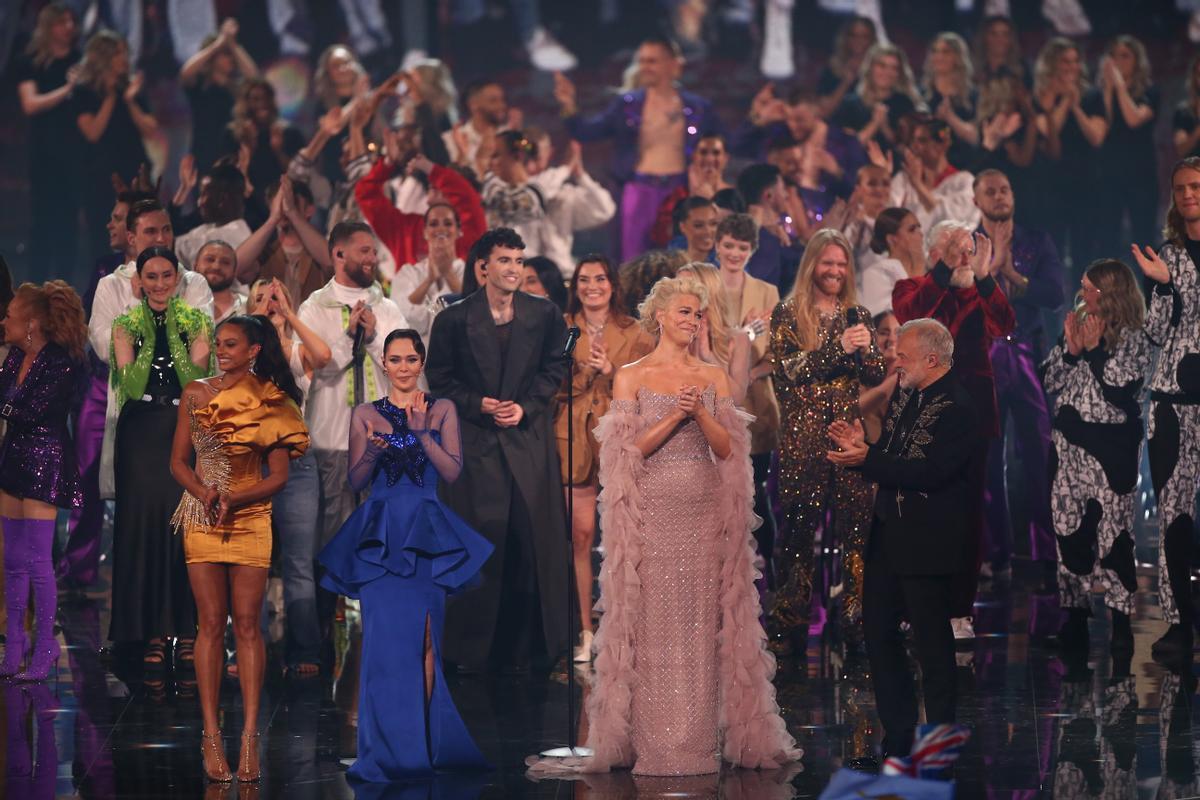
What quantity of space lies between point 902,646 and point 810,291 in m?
2.51

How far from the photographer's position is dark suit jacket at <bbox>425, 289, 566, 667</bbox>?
773cm

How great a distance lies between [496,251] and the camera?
7.71 m

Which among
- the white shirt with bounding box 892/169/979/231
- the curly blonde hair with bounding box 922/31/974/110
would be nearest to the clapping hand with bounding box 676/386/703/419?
the white shirt with bounding box 892/169/979/231

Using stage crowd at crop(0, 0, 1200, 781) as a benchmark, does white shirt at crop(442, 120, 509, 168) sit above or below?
above

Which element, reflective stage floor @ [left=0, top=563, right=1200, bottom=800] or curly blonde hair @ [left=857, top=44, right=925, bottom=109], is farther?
curly blonde hair @ [left=857, top=44, right=925, bottom=109]

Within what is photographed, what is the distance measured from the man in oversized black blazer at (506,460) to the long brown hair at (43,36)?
219 inches

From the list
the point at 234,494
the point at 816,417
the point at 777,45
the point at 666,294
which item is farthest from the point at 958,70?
the point at 234,494

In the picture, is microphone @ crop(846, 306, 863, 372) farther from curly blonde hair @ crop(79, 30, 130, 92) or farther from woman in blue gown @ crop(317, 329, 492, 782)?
curly blonde hair @ crop(79, 30, 130, 92)

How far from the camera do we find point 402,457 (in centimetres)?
613

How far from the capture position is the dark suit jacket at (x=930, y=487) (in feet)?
18.7

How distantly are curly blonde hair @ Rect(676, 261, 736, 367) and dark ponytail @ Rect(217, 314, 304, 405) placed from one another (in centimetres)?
194

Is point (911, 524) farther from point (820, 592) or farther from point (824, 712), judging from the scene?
point (820, 592)

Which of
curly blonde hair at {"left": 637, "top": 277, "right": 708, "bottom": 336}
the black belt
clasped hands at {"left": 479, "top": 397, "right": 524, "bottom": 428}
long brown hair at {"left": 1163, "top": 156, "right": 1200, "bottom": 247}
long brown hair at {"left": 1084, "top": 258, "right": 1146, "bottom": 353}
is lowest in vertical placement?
clasped hands at {"left": 479, "top": 397, "right": 524, "bottom": 428}

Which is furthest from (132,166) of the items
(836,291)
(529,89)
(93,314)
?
(836,291)
